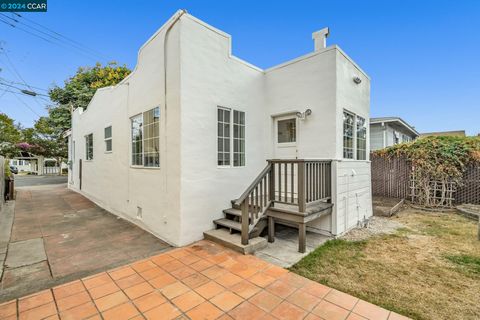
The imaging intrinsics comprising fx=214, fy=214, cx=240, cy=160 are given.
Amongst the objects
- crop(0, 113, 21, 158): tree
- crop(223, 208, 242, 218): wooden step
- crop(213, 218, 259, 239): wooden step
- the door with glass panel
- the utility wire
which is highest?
the utility wire

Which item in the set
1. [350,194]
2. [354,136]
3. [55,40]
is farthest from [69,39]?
[350,194]

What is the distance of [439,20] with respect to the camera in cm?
854

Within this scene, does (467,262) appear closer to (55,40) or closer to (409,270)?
(409,270)

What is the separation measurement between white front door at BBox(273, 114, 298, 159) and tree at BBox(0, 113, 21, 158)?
29.4 metres

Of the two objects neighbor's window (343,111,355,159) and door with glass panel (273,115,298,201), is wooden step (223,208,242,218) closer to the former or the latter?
door with glass panel (273,115,298,201)

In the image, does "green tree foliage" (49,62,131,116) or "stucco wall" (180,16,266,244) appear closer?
"stucco wall" (180,16,266,244)

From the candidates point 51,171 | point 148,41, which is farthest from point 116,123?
point 51,171

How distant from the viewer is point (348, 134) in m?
5.53

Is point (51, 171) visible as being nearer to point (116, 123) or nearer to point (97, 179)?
point (97, 179)

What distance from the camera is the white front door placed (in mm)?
5609

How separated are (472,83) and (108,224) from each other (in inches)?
818

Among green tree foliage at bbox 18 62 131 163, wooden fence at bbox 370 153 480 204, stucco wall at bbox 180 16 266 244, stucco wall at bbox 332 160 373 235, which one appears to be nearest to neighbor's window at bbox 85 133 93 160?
green tree foliage at bbox 18 62 131 163

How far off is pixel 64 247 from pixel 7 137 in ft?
92.1

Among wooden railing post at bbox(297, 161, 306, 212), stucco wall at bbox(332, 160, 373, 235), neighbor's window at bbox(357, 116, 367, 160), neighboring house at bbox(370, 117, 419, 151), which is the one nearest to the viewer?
wooden railing post at bbox(297, 161, 306, 212)
